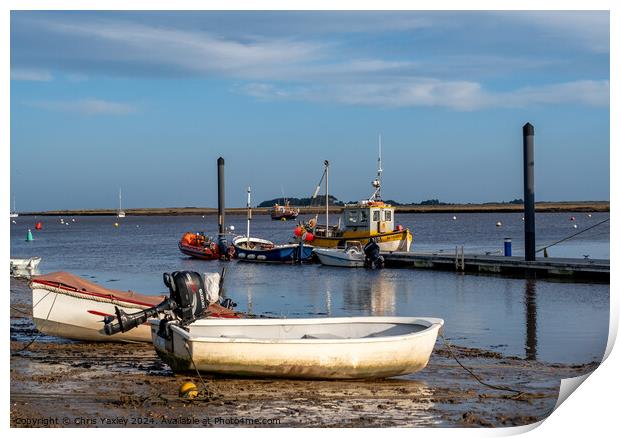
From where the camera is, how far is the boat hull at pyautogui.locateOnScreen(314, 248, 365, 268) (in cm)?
3594

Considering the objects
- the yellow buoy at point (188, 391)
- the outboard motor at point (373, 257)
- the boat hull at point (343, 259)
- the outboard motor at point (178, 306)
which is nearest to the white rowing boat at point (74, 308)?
the outboard motor at point (178, 306)

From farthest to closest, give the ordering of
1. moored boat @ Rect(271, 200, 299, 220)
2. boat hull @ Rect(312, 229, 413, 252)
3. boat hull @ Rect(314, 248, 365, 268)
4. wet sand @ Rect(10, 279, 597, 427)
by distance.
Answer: moored boat @ Rect(271, 200, 299, 220), boat hull @ Rect(312, 229, 413, 252), boat hull @ Rect(314, 248, 365, 268), wet sand @ Rect(10, 279, 597, 427)

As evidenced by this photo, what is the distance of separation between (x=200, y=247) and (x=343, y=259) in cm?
→ 1050

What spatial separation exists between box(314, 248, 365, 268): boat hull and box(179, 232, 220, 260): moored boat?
8067 mm

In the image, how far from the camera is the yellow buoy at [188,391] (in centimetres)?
1064

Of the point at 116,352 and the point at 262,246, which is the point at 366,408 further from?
the point at 262,246

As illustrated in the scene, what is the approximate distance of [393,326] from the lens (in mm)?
12812

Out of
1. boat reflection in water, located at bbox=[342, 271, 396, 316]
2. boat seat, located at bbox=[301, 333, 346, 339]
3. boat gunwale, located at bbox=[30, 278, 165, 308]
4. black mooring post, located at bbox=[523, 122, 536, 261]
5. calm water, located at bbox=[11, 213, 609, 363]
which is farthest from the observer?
black mooring post, located at bbox=[523, 122, 536, 261]

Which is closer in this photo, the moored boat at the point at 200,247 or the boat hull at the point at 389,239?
the boat hull at the point at 389,239

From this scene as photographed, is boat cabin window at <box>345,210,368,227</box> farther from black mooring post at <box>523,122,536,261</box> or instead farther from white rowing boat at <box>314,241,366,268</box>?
black mooring post at <box>523,122,536,261</box>

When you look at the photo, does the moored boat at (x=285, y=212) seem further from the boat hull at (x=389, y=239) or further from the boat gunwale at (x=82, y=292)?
the boat gunwale at (x=82, y=292)

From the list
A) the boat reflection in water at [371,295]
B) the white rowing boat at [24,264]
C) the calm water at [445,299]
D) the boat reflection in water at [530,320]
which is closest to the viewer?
the boat reflection in water at [530,320]

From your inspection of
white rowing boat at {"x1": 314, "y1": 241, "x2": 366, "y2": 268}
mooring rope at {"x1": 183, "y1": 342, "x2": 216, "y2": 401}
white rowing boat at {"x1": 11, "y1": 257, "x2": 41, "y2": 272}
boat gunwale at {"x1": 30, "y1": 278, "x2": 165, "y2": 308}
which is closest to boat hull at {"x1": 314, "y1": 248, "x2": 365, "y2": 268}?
white rowing boat at {"x1": 314, "y1": 241, "x2": 366, "y2": 268}

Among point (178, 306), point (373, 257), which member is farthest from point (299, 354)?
point (373, 257)
